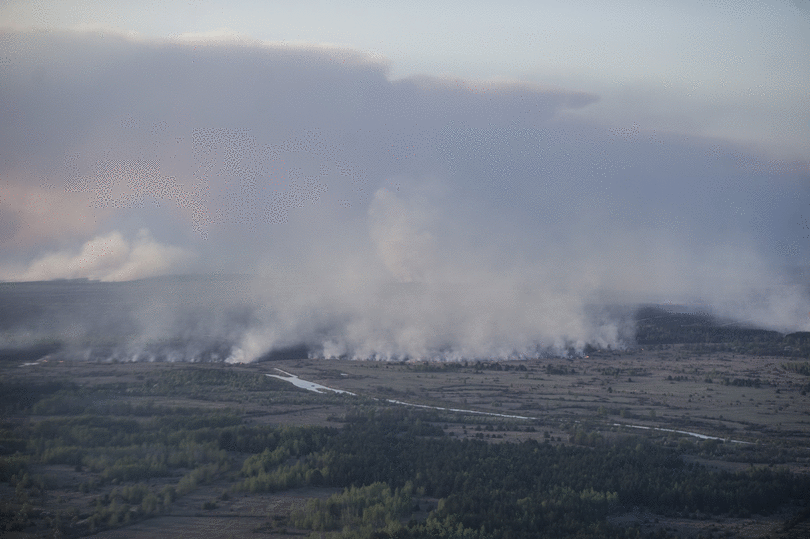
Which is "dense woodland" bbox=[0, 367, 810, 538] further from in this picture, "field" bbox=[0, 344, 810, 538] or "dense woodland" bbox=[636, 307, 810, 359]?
"dense woodland" bbox=[636, 307, 810, 359]

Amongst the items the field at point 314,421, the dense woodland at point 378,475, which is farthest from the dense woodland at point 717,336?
the dense woodland at point 378,475

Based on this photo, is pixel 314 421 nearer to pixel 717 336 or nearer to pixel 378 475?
pixel 378 475

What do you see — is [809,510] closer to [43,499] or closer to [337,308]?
[43,499]

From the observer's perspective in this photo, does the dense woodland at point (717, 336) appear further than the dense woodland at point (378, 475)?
Yes

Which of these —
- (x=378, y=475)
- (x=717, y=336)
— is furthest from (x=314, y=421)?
(x=717, y=336)

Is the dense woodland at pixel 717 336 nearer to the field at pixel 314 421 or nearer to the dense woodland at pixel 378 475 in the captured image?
the field at pixel 314 421

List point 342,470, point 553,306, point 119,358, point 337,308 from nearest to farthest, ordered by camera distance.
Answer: point 342,470 < point 119,358 < point 553,306 < point 337,308

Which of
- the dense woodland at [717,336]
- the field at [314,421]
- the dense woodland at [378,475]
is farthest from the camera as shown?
the dense woodland at [717,336]

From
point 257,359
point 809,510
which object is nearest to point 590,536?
point 809,510
